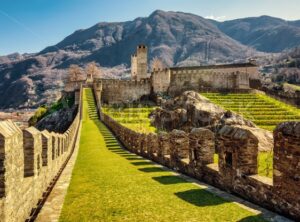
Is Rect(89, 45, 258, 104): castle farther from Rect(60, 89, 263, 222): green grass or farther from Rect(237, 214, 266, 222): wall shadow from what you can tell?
Rect(237, 214, 266, 222): wall shadow

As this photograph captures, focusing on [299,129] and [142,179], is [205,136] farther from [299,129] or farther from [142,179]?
[299,129]

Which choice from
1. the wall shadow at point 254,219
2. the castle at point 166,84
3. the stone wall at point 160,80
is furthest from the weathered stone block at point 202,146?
the stone wall at point 160,80

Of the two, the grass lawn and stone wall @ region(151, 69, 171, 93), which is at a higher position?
stone wall @ region(151, 69, 171, 93)

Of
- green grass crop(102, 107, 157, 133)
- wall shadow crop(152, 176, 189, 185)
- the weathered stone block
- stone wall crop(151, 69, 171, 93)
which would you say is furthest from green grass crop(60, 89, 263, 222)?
stone wall crop(151, 69, 171, 93)

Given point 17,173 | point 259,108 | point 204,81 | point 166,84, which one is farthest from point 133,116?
point 17,173

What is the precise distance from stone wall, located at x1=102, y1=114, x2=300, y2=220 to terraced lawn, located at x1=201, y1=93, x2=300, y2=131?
110ft

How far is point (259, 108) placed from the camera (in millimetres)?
61250

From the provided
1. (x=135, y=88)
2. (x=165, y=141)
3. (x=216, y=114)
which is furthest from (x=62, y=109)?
(x=165, y=141)

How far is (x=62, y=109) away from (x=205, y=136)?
64846 mm

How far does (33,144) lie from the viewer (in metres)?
9.07

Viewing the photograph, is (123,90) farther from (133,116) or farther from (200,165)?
(200,165)

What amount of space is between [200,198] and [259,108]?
53330mm

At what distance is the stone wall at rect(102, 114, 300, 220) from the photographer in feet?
29.5

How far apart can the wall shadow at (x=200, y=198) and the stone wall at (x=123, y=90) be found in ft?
217
